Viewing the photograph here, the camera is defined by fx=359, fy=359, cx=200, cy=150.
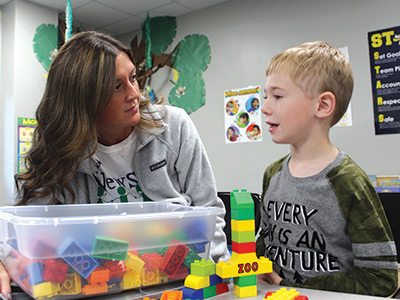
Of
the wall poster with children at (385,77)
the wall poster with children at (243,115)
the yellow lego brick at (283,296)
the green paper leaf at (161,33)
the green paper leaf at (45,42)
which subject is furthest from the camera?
the green paper leaf at (161,33)

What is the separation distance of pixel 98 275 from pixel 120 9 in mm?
2881

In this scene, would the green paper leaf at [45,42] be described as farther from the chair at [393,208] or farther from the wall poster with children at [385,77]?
the chair at [393,208]

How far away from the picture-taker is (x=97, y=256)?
1.70 ft

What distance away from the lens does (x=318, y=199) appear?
28.2 inches

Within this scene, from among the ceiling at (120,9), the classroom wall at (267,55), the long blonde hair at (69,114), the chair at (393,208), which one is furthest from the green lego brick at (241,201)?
the ceiling at (120,9)

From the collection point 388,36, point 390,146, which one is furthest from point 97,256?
point 388,36

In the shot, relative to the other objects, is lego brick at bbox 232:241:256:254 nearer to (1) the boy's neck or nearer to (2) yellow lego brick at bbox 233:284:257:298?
(2) yellow lego brick at bbox 233:284:257:298

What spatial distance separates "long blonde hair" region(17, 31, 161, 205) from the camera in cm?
92

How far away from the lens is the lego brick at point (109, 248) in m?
0.52

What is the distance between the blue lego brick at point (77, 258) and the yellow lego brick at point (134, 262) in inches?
1.9

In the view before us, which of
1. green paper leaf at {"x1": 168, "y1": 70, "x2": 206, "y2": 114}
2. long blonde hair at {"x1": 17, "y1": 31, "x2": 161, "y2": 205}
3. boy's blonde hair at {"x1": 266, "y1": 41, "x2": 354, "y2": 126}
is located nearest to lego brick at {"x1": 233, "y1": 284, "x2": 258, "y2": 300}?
boy's blonde hair at {"x1": 266, "y1": 41, "x2": 354, "y2": 126}

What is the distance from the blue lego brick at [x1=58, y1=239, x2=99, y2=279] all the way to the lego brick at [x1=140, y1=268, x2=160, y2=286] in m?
0.08

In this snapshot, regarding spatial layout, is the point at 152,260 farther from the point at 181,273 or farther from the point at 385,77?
the point at 385,77

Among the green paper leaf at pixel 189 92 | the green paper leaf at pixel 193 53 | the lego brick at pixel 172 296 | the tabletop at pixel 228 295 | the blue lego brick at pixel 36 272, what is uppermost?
the green paper leaf at pixel 193 53
